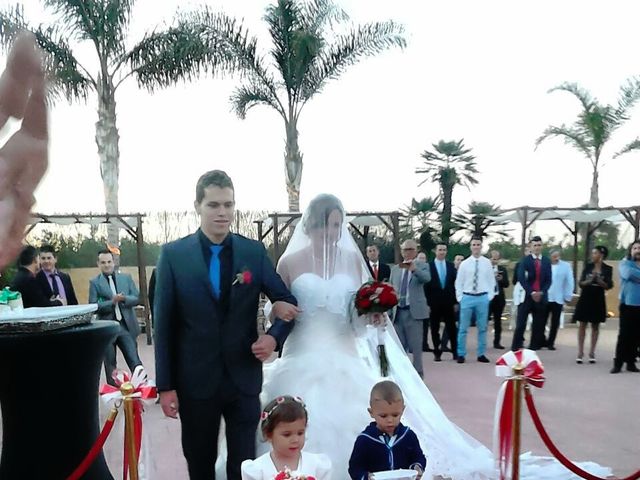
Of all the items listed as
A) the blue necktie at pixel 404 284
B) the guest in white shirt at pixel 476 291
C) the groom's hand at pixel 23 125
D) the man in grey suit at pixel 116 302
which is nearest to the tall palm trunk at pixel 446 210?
the guest in white shirt at pixel 476 291

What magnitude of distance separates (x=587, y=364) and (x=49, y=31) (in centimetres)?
1095

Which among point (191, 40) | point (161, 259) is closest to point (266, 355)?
point (161, 259)

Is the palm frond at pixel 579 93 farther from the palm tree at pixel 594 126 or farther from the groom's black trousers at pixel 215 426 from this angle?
the groom's black trousers at pixel 215 426

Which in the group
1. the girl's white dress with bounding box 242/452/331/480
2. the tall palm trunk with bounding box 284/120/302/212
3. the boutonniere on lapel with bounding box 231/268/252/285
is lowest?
the girl's white dress with bounding box 242/452/331/480

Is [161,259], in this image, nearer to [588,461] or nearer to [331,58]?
[588,461]

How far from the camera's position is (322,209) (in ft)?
15.2

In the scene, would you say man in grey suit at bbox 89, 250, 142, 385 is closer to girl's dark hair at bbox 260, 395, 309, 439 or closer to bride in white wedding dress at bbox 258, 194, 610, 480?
bride in white wedding dress at bbox 258, 194, 610, 480

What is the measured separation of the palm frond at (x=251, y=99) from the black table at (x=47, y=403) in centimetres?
1293

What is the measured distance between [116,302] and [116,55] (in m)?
8.98

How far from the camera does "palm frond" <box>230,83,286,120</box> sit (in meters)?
16.1

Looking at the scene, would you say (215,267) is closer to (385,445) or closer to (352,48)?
(385,445)

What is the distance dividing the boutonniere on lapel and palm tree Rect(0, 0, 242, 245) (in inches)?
448

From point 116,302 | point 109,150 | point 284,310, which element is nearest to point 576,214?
point 116,302

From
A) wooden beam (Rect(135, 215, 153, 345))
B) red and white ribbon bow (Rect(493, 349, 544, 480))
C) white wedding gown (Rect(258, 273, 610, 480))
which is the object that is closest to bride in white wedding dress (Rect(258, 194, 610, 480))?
white wedding gown (Rect(258, 273, 610, 480))
